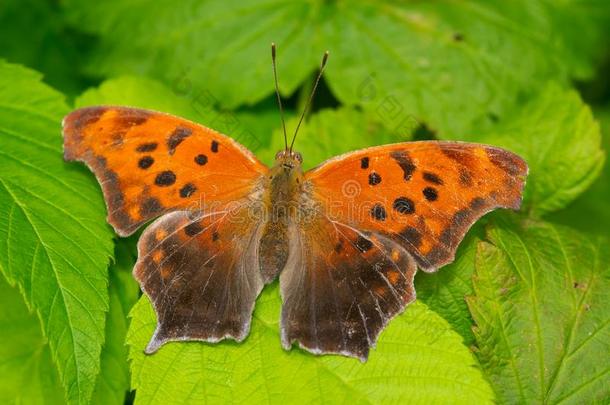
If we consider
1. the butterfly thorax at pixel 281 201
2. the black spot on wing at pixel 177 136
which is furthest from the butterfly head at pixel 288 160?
the black spot on wing at pixel 177 136

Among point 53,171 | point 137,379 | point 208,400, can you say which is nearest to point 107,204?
point 53,171

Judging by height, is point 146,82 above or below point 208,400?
above

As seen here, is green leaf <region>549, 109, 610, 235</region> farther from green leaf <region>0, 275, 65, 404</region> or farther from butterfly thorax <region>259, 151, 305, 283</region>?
green leaf <region>0, 275, 65, 404</region>

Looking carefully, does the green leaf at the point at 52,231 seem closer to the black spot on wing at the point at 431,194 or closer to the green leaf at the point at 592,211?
the black spot on wing at the point at 431,194

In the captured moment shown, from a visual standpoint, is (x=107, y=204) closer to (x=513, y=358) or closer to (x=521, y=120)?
(x=513, y=358)

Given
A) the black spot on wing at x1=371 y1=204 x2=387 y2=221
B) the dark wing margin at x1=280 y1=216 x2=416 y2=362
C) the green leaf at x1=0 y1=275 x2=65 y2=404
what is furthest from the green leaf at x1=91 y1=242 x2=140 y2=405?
the black spot on wing at x1=371 y1=204 x2=387 y2=221

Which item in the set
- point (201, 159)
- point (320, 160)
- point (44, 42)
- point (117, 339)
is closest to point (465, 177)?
point (320, 160)

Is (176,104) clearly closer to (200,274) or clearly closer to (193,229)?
(193,229)
